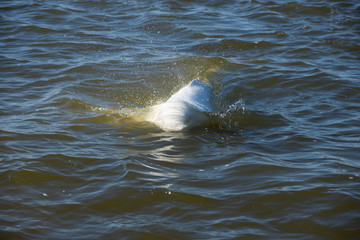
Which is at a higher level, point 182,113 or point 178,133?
point 182,113

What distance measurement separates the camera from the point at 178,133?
6.11 metres

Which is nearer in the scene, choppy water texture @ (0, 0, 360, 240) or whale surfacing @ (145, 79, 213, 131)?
choppy water texture @ (0, 0, 360, 240)

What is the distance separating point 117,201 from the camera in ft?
14.8

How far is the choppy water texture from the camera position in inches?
167

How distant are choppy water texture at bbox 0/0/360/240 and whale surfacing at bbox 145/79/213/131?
0.16 metres

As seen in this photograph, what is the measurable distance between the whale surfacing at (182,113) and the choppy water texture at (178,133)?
0.16 meters

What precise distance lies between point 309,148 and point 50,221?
3306 mm

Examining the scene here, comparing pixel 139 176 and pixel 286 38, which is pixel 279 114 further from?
pixel 286 38

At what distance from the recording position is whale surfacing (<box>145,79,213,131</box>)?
6.11m

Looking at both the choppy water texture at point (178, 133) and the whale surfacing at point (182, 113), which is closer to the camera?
the choppy water texture at point (178, 133)

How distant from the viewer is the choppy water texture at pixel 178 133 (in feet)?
13.9

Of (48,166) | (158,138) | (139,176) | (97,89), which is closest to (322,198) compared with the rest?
(139,176)

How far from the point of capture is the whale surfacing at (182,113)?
240 inches

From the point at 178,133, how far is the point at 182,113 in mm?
271
